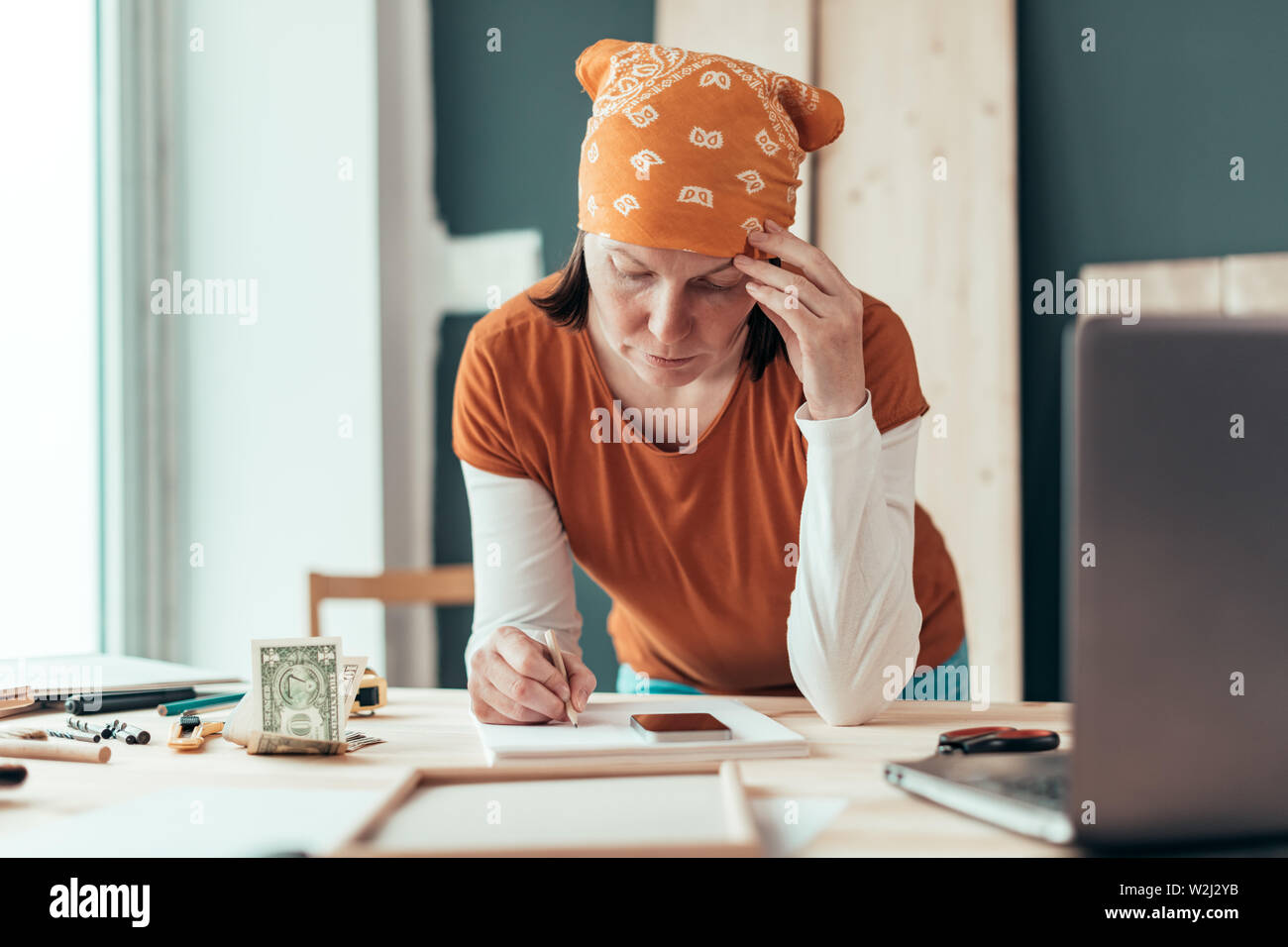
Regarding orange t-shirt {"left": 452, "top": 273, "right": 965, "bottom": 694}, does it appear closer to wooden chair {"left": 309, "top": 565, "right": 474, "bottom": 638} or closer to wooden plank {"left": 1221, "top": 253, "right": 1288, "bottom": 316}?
wooden chair {"left": 309, "top": 565, "right": 474, "bottom": 638}

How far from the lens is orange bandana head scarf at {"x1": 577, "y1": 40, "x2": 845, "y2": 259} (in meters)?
1.12

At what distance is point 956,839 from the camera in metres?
0.65

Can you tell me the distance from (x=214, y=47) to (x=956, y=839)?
295 cm

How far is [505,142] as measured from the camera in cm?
294

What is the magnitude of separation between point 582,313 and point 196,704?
27.7 inches

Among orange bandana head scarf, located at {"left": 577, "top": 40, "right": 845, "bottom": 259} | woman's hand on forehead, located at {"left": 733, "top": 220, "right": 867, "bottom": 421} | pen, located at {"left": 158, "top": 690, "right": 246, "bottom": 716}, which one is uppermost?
orange bandana head scarf, located at {"left": 577, "top": 40, "right": 845, "bottom": 259}

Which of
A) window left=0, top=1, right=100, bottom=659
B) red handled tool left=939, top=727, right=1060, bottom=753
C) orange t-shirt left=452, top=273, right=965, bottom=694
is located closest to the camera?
red handled tool left=939, top=727, right=1060, bottom=753

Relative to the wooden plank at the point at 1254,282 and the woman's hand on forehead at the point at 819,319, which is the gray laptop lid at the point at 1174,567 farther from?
the wooden plank at the point at 1254,282

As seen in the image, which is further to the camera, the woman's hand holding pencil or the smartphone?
the woman's hand holding pencil

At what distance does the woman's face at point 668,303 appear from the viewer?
44.3 inches

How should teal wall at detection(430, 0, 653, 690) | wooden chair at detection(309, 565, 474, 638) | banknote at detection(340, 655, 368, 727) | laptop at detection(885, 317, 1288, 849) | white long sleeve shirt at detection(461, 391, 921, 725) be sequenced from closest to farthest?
laptop at detection(885, 317, 1288, 849) → banknote at detection(340, 655, 368, 727) → white long sleeve shirt at detection(461, 391, 921, 725) → wooden chair at detection(309, 565, 474, 638) → teal wall at detection(430, 0, 653, 690)

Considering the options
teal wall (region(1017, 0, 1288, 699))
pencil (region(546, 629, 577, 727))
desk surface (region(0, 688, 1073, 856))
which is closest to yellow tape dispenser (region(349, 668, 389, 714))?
desk surface (region(0, 688, 1073, 856))

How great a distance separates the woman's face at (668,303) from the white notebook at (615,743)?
43cm

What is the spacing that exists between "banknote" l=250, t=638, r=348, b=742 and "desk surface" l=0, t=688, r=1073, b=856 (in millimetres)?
32
